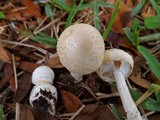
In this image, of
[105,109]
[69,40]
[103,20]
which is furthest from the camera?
[103,20]

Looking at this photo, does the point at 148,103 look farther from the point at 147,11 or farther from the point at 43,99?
the point at 147,11

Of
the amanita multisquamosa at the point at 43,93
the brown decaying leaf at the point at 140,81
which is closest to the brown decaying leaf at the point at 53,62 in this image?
the amanita multisquamosa at the point at 43,93

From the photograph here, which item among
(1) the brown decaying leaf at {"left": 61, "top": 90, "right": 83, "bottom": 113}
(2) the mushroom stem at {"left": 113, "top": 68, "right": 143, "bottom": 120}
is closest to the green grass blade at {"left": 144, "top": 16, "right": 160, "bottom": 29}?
(2) the mushroom stem at {"left": 113, "top": 68, "right": 143, "bottom": 120}

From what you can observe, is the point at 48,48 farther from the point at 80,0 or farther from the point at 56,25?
the point at 80,0

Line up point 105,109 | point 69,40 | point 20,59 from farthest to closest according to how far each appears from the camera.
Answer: point 20,59
point 105,109
point 69,40

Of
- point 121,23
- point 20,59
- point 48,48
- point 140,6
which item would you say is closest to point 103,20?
point 121,23

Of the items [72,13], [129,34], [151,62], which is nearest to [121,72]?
[151,62]

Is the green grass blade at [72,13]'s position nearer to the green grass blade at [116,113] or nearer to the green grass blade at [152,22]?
the green grass blade at [152,22]
